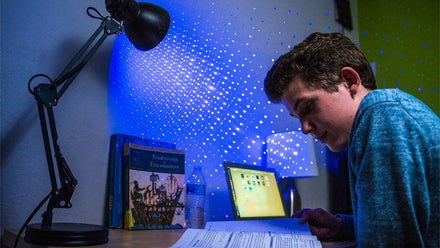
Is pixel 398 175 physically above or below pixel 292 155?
below

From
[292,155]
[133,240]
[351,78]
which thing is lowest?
[133,240]

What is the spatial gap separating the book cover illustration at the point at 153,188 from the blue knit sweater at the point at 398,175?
2.18 ft

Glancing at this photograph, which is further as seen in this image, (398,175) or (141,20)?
(141,20)

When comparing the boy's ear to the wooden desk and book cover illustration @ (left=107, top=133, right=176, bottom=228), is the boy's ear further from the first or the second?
book cover illustration @ (left=107, top=133, right=176, bottom=228)

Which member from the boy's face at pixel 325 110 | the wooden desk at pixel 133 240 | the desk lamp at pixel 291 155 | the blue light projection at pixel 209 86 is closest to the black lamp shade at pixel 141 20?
the blue light projection at pixel 209 86

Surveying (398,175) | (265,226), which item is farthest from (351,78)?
(265,226)

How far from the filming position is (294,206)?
1.84 meters

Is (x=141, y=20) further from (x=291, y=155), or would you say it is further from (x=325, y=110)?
(x=291, y=155)

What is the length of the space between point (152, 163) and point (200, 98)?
16.2 inches

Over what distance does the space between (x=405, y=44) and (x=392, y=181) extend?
7.28 feet

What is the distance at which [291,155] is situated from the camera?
5.76 ft

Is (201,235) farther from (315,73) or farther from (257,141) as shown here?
(257,141)

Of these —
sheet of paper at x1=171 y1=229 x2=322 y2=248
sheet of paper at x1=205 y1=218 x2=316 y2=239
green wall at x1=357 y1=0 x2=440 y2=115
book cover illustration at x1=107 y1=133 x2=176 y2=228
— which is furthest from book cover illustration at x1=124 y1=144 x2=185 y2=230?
green wall at x1=357 y1=0 x2=440 y2=115

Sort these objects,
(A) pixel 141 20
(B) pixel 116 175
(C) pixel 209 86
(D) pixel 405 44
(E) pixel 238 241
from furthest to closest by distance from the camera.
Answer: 1. (D) pixel 405 44
2. (C) pixel 209 86
3. (B) pixel 116 175
4. (A) pixel 141 20
5. (E) pixel 238 241
